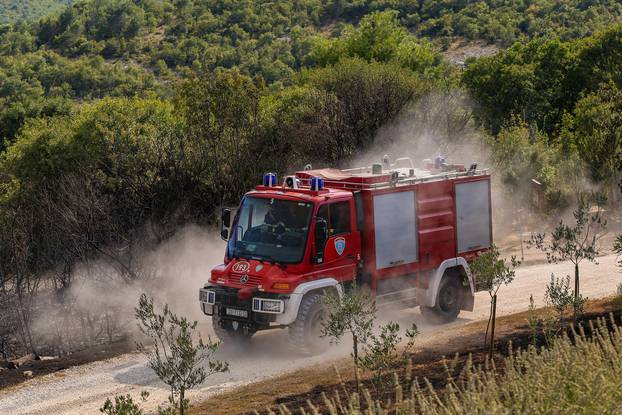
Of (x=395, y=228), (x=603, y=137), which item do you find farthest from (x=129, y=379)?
(x=603, y=137)

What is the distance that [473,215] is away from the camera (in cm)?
1933

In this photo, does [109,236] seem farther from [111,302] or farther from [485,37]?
[485,37]

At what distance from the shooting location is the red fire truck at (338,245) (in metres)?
16.6

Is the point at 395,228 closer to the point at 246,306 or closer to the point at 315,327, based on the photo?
the point at 315,327

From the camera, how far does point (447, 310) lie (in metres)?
19.3

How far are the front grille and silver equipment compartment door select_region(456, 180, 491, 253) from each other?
4.66 m

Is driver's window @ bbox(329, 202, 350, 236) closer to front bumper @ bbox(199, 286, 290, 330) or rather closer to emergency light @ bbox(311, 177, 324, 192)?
emergency light @ bbox(311, 177, 324, 192)

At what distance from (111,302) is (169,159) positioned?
628 cm

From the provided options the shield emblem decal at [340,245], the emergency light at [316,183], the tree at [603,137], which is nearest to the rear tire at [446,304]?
the shield emblem decal at [340,245]

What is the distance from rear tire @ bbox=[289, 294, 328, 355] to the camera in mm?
16547

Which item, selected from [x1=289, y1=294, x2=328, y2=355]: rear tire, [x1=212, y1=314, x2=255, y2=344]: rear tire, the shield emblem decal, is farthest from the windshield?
[x1=212, y1=314, x2=255, y2=344]: rear tire

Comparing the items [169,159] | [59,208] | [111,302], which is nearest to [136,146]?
[169,159]

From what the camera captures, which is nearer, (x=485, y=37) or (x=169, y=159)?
(x=169, y=159)

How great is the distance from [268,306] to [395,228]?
299cm
